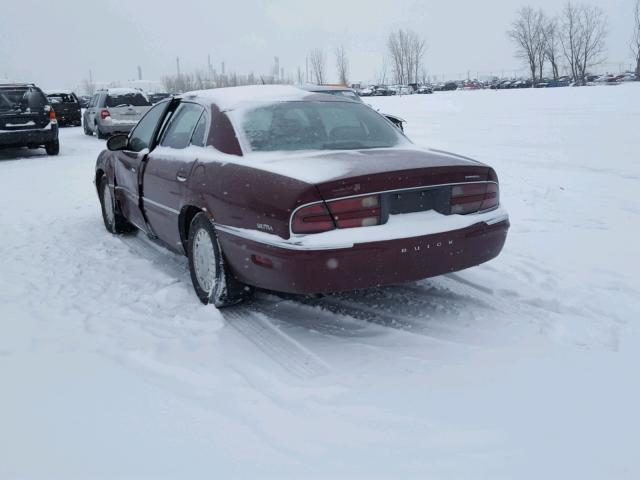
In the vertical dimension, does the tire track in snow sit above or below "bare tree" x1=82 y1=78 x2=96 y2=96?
below

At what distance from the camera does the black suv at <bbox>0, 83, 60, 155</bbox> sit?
13.7 m

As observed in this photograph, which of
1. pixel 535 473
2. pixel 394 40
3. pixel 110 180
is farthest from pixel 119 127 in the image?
pixel 394 40

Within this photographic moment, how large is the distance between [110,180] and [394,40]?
104103 millimetres

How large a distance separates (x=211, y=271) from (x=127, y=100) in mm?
16537

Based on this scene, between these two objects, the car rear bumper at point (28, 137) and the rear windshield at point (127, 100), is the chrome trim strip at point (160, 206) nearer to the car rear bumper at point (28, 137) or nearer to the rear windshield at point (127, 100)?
the car rear bumper at point (28, 137)

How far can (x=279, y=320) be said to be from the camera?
399 centimetres

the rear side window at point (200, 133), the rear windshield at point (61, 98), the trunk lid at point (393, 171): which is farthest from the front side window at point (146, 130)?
the rear windshield at point (61, 98)

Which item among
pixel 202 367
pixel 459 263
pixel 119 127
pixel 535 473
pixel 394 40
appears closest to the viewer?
pixel 535 473

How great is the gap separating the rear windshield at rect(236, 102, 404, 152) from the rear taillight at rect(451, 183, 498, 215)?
0.78 m

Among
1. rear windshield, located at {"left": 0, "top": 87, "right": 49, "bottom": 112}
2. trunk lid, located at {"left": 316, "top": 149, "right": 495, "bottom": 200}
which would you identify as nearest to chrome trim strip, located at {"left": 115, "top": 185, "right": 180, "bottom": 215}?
trunk lid, located at {"left": 316, "top": 149, "right": 495, "bottom": 200}

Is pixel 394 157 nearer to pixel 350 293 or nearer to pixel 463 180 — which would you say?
pixel 463 180

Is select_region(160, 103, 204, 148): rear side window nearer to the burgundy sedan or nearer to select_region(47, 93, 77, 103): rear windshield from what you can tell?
the burgundy sedan

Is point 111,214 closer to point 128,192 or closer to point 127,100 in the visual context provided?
point 128,192

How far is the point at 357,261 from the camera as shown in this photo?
329cm
